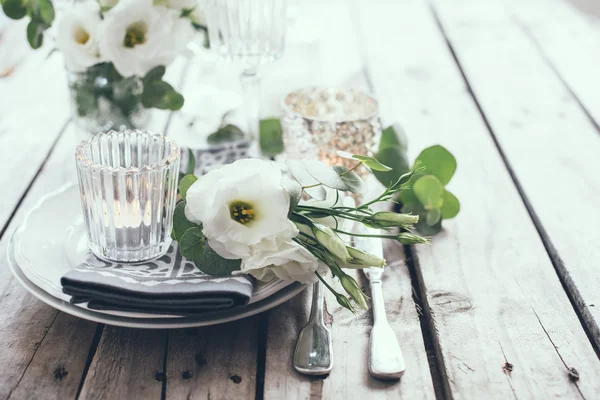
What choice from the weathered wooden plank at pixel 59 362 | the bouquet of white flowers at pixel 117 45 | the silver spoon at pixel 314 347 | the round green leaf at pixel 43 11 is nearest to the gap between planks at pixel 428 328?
the silver spoon at pixel 314 347

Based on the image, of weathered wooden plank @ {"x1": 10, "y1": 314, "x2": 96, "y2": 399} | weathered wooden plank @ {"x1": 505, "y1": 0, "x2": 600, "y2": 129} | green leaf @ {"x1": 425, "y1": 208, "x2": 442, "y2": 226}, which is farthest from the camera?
weathered wooden plank @ {"x1": 505, "y1": 0, "x2": 600, "y2": 129}

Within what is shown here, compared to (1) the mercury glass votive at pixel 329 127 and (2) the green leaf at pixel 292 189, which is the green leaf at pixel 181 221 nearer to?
(2) the green leaf at pixel 292 189

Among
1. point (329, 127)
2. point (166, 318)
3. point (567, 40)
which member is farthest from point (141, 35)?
point (567, 40)

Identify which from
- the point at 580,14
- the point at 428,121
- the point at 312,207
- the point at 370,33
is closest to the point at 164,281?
the point at 312,207

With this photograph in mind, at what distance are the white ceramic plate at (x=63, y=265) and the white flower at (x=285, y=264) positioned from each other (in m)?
0.02

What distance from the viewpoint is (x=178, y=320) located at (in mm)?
715

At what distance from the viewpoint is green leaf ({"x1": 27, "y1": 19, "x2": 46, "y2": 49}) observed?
1.10 meters

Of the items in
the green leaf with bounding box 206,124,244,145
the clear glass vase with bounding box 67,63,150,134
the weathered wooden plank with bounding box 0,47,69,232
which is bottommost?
the weathered wooden plank with bounding box 0,47,69,232

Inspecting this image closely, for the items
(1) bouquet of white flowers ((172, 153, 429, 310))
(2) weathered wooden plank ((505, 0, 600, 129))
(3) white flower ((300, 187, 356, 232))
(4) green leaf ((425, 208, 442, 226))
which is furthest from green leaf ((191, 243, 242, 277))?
(2) weathered wooden plank ((505, 0, 600, 129))

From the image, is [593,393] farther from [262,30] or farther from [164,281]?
[262,30]

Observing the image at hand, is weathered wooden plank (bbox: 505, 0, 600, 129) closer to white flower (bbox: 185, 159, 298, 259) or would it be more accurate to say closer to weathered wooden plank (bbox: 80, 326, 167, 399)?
white flower (bbox: 185, 159, 298, 259)

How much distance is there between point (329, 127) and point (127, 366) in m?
0.46

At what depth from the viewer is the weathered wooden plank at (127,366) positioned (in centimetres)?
68

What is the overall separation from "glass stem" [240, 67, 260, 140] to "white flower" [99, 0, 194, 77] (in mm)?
115
